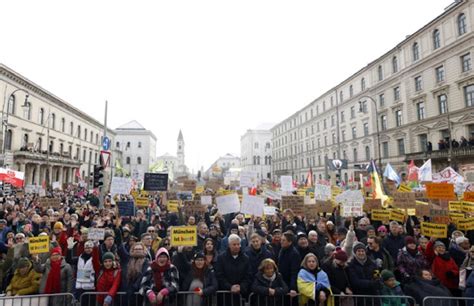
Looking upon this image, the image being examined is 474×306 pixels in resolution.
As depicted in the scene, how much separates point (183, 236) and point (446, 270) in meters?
4.73

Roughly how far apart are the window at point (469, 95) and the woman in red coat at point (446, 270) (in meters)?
28.1

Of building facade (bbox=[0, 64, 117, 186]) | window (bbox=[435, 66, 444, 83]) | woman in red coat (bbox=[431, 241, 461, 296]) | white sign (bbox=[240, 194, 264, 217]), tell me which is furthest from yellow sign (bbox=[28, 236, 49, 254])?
window (bbox=[435, 66, 444, 83])

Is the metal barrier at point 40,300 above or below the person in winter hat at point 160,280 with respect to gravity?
below

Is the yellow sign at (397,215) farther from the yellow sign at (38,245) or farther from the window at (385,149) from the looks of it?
the window at (385,149)

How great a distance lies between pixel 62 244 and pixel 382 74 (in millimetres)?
42489

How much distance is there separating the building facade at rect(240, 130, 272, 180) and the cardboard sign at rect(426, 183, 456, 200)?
8595 centimetres

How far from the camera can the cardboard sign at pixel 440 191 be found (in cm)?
894

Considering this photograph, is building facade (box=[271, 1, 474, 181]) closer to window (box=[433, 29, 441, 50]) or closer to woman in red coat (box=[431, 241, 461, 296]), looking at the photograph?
window (box=[433, 29, 441, 50])

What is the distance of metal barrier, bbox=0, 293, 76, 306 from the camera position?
16.3 ft

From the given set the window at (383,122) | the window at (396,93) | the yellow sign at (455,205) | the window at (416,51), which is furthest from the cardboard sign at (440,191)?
the window at (383,122)

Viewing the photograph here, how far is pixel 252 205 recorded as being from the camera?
8422mm

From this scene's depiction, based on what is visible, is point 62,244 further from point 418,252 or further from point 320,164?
point 320,164

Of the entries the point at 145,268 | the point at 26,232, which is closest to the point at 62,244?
the point at 26,232

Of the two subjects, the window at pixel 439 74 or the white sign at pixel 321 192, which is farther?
the window at pixel 439 74
